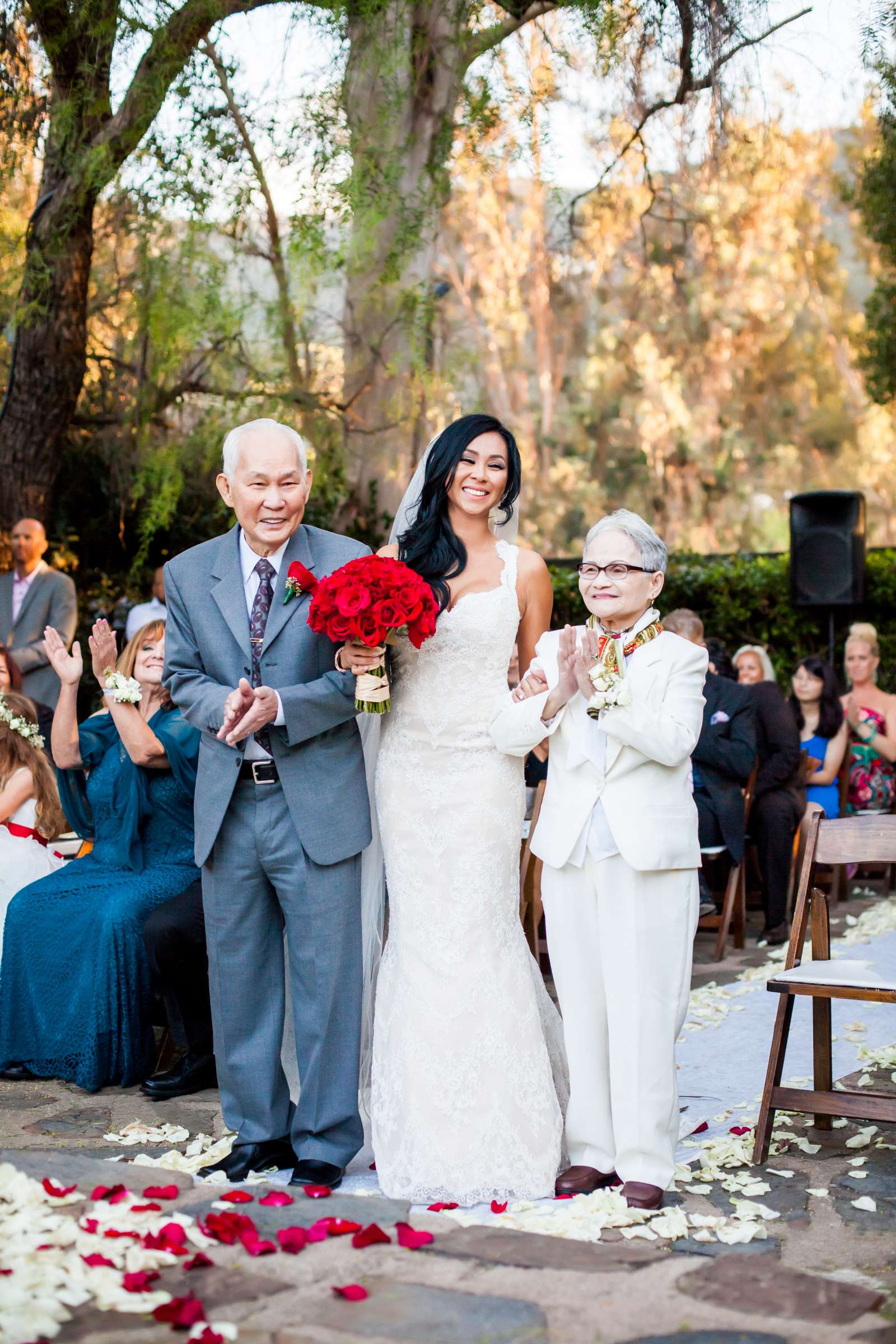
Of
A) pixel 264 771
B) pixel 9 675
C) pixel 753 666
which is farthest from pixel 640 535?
pixel 753 666

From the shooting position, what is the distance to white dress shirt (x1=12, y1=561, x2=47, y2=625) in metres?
8.76

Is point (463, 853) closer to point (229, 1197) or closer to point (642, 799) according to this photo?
point (642, 799)

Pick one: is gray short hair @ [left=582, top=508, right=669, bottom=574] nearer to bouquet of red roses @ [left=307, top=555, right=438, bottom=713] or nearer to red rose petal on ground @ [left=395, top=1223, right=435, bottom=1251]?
bouquet of red roses @ [left=307, top=555, right=438, bottom=713]

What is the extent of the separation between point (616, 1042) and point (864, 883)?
674 centimetres

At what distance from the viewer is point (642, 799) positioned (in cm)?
382

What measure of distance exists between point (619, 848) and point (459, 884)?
0.53 metres

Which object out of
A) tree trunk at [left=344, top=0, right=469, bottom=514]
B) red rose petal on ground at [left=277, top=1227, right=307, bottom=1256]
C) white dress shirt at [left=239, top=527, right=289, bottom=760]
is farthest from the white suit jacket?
tree trunk at [left=344, top=0, right=469, bottom=514]

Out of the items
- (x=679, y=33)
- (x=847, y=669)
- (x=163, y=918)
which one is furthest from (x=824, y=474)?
(x=163, y=918)

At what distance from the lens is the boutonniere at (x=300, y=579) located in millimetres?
3916

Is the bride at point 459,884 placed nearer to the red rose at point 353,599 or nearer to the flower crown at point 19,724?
the red rose at point 353,599

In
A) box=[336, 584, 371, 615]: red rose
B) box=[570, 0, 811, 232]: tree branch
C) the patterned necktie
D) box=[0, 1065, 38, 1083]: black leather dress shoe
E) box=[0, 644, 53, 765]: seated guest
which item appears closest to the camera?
box=[336, 584, 371, 615]: red rose

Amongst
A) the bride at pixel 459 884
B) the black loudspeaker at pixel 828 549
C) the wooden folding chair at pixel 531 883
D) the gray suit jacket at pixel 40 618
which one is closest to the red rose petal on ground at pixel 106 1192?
the bride at pixel 459 884

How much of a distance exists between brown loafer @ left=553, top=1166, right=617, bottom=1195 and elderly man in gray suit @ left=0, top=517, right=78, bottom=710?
5495mm

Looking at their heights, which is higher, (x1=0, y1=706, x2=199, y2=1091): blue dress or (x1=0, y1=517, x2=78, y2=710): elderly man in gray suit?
(x1=0, y1=517, x2=78, y2=710): elderly man in gray suit
